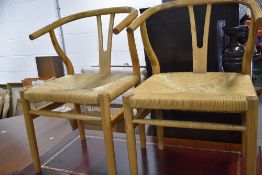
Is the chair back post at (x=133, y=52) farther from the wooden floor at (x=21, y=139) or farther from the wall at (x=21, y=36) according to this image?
the wall at (x=21, y=36)

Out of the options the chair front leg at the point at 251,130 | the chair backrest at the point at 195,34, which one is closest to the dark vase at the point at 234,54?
the chair backrest at the point at 195,34

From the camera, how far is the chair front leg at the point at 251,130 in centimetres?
83

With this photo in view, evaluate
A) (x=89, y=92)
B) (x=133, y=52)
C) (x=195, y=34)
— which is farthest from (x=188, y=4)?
(x=89, y=92)

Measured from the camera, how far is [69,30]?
2.86 meters

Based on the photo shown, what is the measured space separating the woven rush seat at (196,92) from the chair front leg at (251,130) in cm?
2

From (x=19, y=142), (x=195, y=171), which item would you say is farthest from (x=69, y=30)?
(x=195, y=171)

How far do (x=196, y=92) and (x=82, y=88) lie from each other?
51 centimetres

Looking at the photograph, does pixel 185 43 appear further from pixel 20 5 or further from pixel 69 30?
pixel 20 5

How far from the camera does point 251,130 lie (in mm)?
867

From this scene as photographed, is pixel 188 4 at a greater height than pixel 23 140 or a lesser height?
greater

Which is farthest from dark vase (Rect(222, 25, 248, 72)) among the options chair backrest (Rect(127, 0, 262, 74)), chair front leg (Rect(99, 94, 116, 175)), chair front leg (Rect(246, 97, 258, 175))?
chair front leg (Rect(99, 94, 116, 175))

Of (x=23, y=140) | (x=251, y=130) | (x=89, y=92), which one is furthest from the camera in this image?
(x=23, y=140)

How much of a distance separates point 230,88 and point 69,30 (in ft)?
7.23

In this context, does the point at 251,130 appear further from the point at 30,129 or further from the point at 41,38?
the point at 41,38
